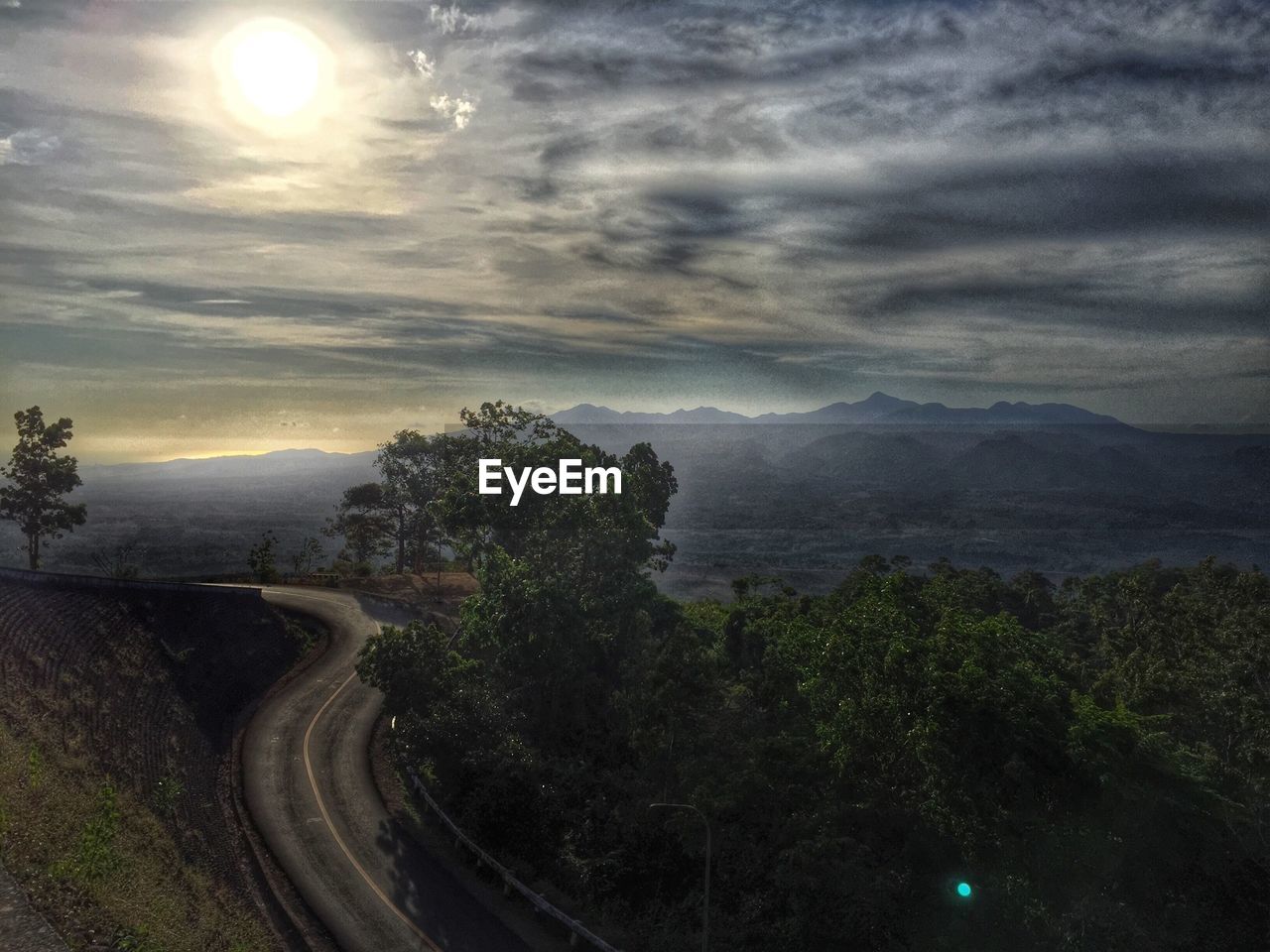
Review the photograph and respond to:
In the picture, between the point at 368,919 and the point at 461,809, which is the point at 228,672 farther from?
the point at 368,919

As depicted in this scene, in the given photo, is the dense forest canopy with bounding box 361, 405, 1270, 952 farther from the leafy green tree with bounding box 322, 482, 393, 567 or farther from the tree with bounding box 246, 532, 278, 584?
the leafy green tree with bounding box 322, 482, 393, 567

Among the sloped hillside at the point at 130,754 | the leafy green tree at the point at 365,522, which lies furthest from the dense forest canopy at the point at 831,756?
the leafy green tree at the point at 365,522

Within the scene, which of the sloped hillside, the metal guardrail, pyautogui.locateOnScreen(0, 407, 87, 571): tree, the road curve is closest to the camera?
the sloped hillside

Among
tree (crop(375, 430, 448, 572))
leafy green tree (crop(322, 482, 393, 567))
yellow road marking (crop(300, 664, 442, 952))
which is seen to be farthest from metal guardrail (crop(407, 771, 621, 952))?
leafy green tree (crop(322, 482, 393, 567))

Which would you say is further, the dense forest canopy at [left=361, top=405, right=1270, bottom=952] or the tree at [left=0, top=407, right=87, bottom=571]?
the tree at [left=0, top=407, right=87, bottom=571]

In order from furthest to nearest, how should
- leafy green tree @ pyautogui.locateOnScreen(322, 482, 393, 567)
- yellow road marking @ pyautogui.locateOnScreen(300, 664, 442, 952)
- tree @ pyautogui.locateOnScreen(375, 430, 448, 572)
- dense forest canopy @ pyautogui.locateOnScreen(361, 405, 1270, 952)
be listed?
leafy green tree @ pyautogui.locateOnScreen(322, 482, 393, 567) < tree @ pyautogui.locateOnScreen(375, 430, 448, 572) < dense forest canopy @ pyautogui.locateOnScreen(361, 405, 1270, 952) < yellow road marking @ pyautogui.locateOnScreen(300, 664, 442, 952)

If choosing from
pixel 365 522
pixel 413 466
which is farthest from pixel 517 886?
pixel 365 522

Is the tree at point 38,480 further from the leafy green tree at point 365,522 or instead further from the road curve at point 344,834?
the road curve at point 344,834
